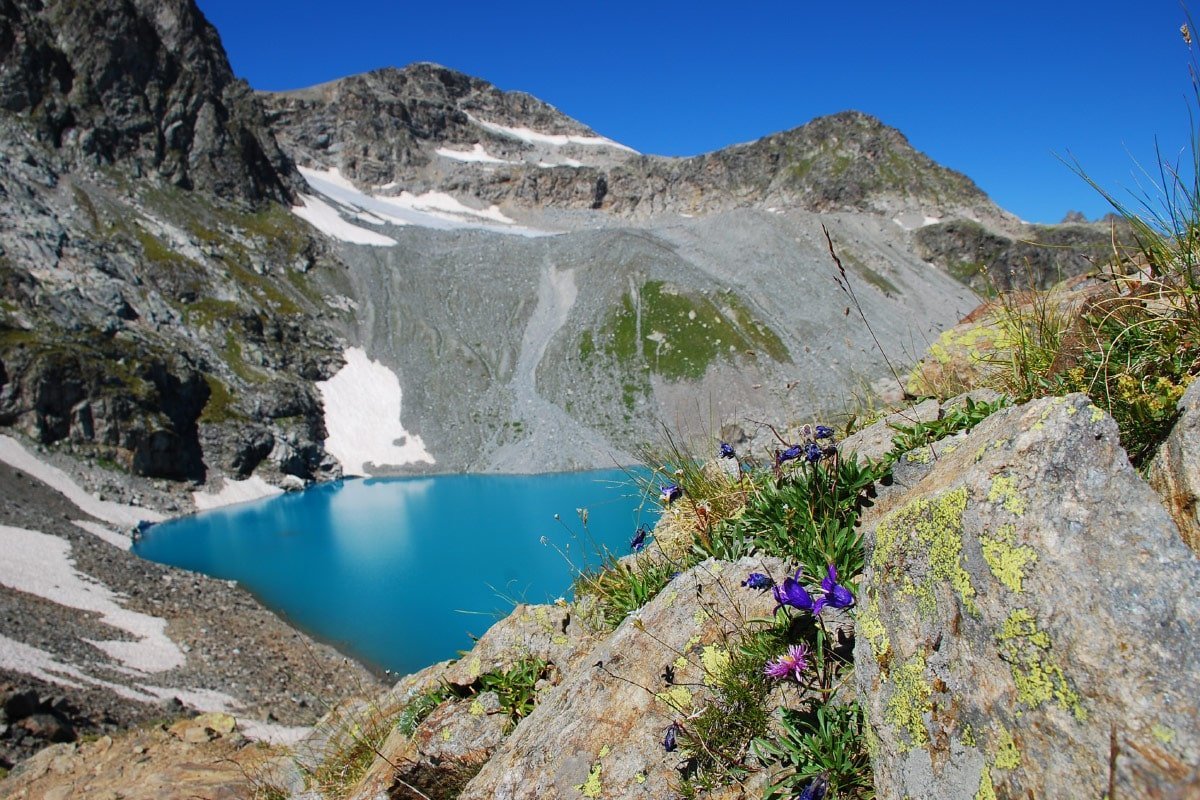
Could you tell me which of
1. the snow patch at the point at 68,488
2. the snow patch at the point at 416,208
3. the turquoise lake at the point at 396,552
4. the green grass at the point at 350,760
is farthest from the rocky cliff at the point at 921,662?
the snow patch at the point at 416,208

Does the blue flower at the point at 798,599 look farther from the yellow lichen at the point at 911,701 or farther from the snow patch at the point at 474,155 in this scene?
the snow patch at the point at 474,155

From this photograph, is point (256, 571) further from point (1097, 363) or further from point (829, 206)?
point (829, 206)

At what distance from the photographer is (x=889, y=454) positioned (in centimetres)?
340

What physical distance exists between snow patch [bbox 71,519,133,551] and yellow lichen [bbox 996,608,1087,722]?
4443 centimetres

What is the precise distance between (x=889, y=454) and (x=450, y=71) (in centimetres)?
21017

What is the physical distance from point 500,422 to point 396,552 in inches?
1378

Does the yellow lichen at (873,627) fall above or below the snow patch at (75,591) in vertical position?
above

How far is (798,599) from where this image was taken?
264cm

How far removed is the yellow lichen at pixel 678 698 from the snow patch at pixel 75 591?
70.9ft

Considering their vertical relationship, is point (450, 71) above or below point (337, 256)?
→ above

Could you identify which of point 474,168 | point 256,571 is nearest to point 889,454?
point 256,571

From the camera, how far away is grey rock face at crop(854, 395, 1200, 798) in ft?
5.48

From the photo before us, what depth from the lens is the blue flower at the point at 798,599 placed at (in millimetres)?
2627

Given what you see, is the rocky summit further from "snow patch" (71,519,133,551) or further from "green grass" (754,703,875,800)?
"snow patch" (71,519,133,551)
